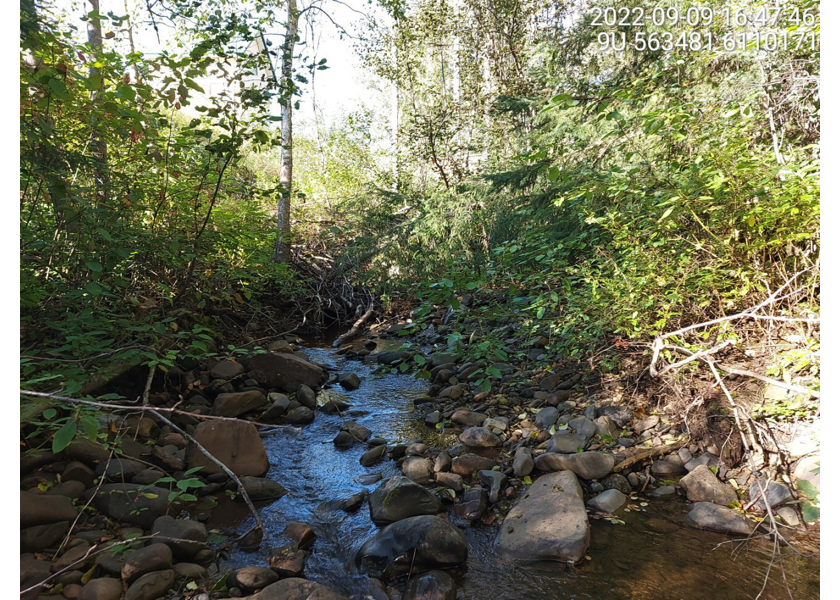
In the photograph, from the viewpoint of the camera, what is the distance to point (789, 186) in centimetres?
305

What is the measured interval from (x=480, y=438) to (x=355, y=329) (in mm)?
4770

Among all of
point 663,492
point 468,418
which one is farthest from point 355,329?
point 663,492

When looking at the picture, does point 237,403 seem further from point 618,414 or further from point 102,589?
point 618,414

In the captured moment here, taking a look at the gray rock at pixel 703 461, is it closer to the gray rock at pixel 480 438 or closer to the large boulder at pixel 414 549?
the gray rock at pixel 480 438

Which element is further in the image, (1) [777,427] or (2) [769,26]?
(2) [769,26]

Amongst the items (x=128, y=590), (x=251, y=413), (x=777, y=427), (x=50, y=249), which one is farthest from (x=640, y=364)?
(x=50, y=249)

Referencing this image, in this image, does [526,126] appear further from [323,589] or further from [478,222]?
[323,589]

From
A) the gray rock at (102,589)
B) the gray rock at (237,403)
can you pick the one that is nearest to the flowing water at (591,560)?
the gray rock at (102,589)

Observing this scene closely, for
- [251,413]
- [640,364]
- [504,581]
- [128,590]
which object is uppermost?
[640,364]

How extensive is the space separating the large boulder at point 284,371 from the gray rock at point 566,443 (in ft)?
10.2

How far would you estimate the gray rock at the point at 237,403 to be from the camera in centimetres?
466

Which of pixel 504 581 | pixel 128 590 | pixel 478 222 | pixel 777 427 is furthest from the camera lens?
pixel 478 222

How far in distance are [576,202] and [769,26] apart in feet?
7.90

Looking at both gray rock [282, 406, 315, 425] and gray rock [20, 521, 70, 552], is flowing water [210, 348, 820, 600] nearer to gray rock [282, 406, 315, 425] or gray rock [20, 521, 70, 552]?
gray rock [20, 521, 70, 552]
